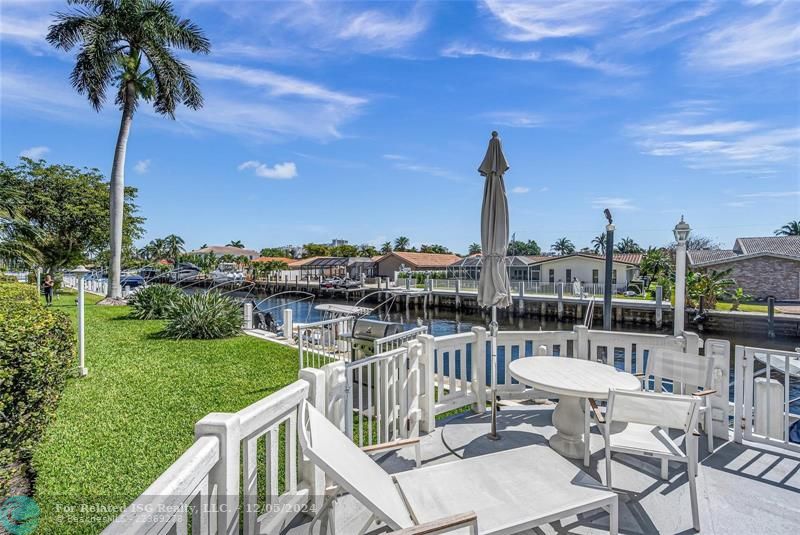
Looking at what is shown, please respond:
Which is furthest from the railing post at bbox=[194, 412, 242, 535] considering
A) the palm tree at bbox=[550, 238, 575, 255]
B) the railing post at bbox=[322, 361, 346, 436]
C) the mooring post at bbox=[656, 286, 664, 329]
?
the palm tree at bbox=[550, 238, 575, 255]

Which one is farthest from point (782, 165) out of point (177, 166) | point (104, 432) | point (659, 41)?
point (177, 166)

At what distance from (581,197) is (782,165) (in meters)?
8.14

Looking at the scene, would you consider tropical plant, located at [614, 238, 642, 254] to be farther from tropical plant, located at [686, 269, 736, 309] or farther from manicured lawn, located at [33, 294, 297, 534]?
manicured lawn, located at [33, 294, 297, 534]

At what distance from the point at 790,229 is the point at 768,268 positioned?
40.1 meters

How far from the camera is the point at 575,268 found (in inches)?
1312

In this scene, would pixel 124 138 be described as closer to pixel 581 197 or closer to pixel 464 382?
pixel 464 382

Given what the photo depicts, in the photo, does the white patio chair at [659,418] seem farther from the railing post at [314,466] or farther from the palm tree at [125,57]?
the palm tree at [125,57]

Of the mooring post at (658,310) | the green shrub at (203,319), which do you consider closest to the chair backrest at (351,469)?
the green shrub at (203,319)

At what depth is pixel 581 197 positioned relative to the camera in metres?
20.4

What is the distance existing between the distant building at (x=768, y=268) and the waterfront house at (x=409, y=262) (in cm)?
2728

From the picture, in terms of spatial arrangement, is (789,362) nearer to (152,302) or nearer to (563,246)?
(152,302)

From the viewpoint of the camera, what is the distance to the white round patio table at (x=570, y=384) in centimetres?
312

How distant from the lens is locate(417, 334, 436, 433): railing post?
12.8 feet

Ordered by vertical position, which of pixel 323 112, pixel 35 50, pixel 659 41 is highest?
pixel 35 50
